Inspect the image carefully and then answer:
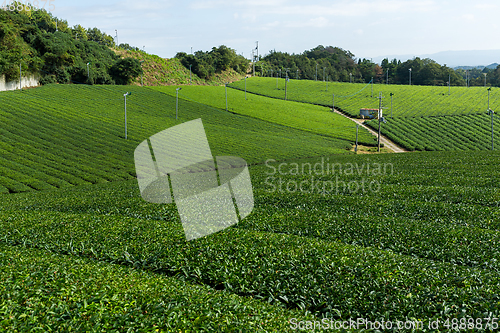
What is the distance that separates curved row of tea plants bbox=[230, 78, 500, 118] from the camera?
9531 centimetres

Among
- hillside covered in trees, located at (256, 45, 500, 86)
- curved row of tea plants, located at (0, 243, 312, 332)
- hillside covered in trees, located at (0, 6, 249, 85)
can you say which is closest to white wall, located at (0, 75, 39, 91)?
hillside covered in trees, located at (0, 6, 249, 85)

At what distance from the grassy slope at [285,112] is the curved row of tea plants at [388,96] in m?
A: 10.7

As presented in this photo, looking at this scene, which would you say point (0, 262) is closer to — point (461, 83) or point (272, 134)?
point (272, 134)

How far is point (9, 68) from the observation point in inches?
2630

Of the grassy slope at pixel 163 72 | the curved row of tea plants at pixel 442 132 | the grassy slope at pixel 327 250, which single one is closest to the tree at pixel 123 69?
the grassy slope at pixel 163 72

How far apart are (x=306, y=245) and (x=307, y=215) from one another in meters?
4.74

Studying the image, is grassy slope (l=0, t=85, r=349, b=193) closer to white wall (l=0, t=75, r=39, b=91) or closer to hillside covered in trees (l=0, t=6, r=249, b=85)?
white wall (l=0, t=75, r=39, b=91)

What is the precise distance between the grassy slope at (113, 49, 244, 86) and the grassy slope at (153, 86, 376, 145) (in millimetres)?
14604

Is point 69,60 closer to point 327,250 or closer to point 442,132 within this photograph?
point 442,132

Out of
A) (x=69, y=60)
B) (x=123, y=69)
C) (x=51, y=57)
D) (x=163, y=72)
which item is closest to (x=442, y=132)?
(x=123, y=69)

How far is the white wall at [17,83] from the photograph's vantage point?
6656 cm

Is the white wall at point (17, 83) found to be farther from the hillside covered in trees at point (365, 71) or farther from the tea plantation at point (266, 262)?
the hillside covered in trees at point (365, 71)

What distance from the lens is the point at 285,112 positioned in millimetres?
86625

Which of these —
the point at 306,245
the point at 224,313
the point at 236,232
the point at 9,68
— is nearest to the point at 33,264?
the point at 224,313
